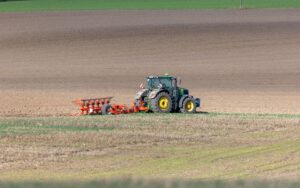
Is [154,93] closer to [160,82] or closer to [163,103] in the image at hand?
[163,103]

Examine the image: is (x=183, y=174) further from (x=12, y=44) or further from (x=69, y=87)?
(x=12, y=44)

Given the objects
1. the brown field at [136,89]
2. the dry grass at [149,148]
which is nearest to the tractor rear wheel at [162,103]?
the brown field at [136,89]

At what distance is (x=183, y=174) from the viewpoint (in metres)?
11.4

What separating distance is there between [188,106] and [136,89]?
28.8ft

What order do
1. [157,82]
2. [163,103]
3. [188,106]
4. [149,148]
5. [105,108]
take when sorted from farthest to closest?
[157,82] < [188,106] < [163,103] < [105,108] < [149,148]

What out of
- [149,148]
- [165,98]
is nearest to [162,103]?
[165,98]

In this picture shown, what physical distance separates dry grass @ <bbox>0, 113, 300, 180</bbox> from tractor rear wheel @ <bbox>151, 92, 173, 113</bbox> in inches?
96.9

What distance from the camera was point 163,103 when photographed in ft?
77.8

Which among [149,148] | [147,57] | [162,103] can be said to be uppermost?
[147,57]

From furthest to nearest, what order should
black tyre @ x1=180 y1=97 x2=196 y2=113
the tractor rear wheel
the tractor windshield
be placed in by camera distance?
the tractor windshield < black tyre @ x1=180 y1=97 x2=196 y2=113 < the tractor rear wheel

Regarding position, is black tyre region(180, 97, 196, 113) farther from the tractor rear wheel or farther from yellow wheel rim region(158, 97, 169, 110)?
yellow wheel rim region(158, 97, 169, 110)

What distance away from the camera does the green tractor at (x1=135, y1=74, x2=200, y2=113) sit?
23.6 m

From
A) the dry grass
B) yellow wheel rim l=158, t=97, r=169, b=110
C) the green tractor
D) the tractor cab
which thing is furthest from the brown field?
the tractor cab

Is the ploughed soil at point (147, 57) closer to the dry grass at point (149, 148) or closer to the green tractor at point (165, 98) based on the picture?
the green tractor at point (165, 98)
